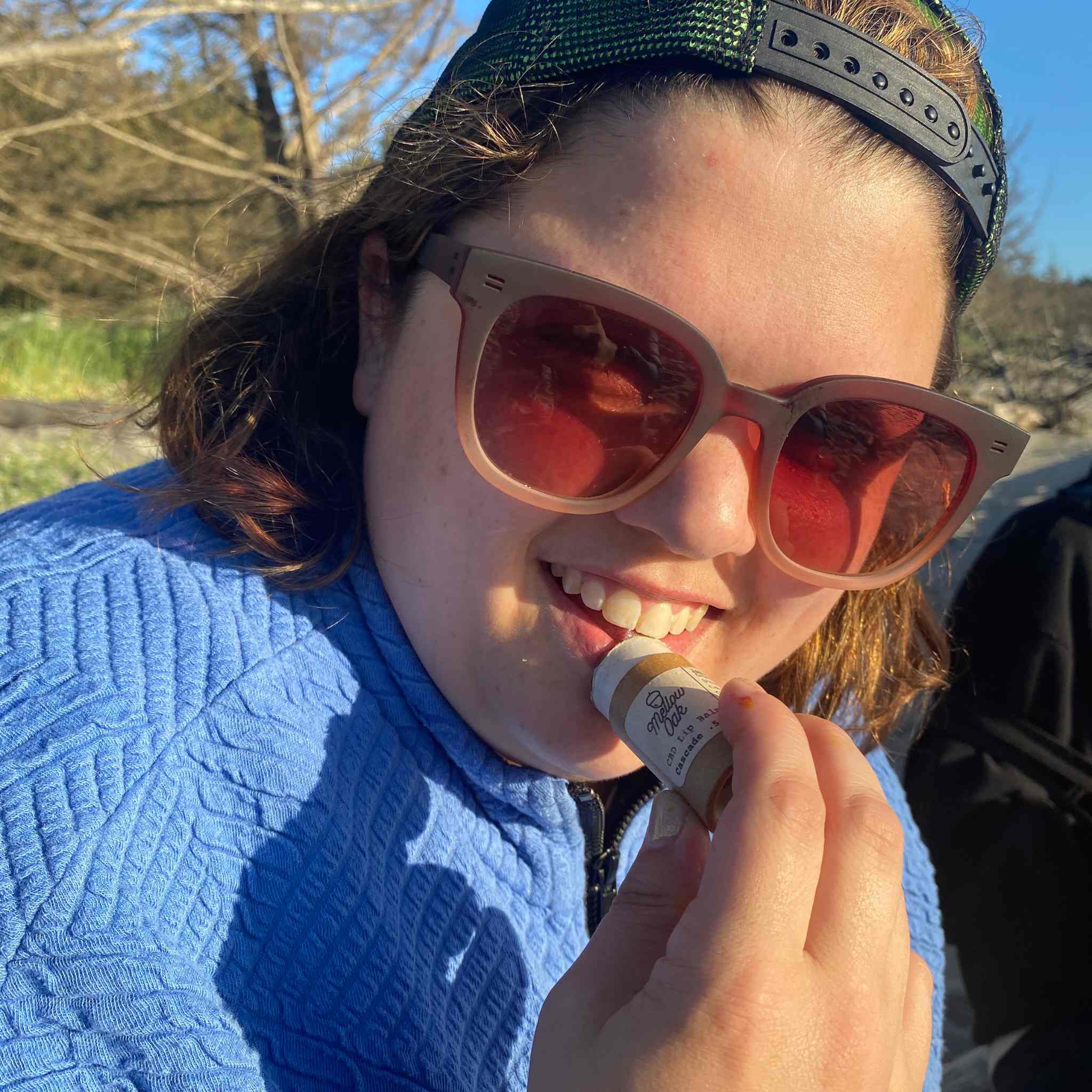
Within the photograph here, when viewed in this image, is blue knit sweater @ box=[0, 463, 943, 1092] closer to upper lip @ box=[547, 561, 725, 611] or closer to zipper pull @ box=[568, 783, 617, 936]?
zipper pull @ box=[568, 783, 617, 936]

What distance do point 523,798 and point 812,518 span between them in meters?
0.63

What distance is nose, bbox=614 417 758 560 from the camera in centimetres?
123

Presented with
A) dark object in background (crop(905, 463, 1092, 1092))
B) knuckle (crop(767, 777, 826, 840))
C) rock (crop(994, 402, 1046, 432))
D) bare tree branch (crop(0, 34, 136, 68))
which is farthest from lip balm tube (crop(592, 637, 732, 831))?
rock (crop(994, 402, 1046, 432))

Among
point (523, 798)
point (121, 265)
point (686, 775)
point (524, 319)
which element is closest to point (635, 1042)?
point (686, 775)

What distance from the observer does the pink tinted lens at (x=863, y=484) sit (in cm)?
128

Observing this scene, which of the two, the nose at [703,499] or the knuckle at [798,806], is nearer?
the knuckle at [798,806]

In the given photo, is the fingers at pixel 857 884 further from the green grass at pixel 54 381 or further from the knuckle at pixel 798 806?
the green grass at pixel 54 381

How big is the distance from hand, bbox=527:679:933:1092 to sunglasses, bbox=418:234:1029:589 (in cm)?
35

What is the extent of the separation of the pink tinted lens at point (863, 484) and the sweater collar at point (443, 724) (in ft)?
1.80

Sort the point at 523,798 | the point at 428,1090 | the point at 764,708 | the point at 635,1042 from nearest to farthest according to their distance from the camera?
the point at 635,1042, the point at 764,708, the point at 428,1090, the point at 523,798

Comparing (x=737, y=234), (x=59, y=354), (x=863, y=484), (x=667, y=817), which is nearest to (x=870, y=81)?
(x=737, y=234)

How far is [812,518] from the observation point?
1351 mm

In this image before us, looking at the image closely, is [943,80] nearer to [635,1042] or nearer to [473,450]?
[473,450]

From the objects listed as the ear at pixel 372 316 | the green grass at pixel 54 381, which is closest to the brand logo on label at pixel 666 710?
the ear at pixel 372 316
